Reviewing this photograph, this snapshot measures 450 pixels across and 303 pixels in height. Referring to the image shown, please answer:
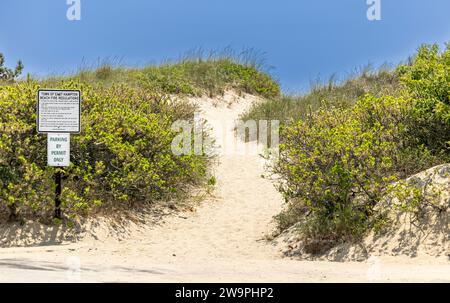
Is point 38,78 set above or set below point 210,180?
above

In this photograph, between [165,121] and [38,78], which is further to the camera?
[38,78]

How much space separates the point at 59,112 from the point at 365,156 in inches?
242

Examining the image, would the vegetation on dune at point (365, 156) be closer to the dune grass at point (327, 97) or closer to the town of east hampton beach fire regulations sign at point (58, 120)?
the town of east hampton beach fire regulations sign at point (58, 120)

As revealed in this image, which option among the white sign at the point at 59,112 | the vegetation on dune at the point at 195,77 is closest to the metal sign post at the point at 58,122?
the white sign at the point at 59,112

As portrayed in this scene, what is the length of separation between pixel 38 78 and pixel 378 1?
16.3m

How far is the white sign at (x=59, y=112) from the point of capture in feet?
A: 44.4

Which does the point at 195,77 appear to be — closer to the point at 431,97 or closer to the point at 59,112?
the point at 59,112

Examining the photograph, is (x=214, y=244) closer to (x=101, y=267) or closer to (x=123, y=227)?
(x=123, y=227)

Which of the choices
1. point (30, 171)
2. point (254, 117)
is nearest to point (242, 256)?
point (30, 171)

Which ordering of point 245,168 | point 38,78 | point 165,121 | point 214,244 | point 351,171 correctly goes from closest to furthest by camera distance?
point 351,171
point 214,244
point 165,121
point 245,168
point 38,78

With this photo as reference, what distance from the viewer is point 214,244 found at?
14.0 metres

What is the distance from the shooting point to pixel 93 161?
14930 millimetres

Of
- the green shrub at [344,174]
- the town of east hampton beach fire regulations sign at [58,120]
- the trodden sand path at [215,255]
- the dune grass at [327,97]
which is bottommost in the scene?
the trodden sand path at [215,255]

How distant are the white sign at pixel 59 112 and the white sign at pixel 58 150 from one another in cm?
14
